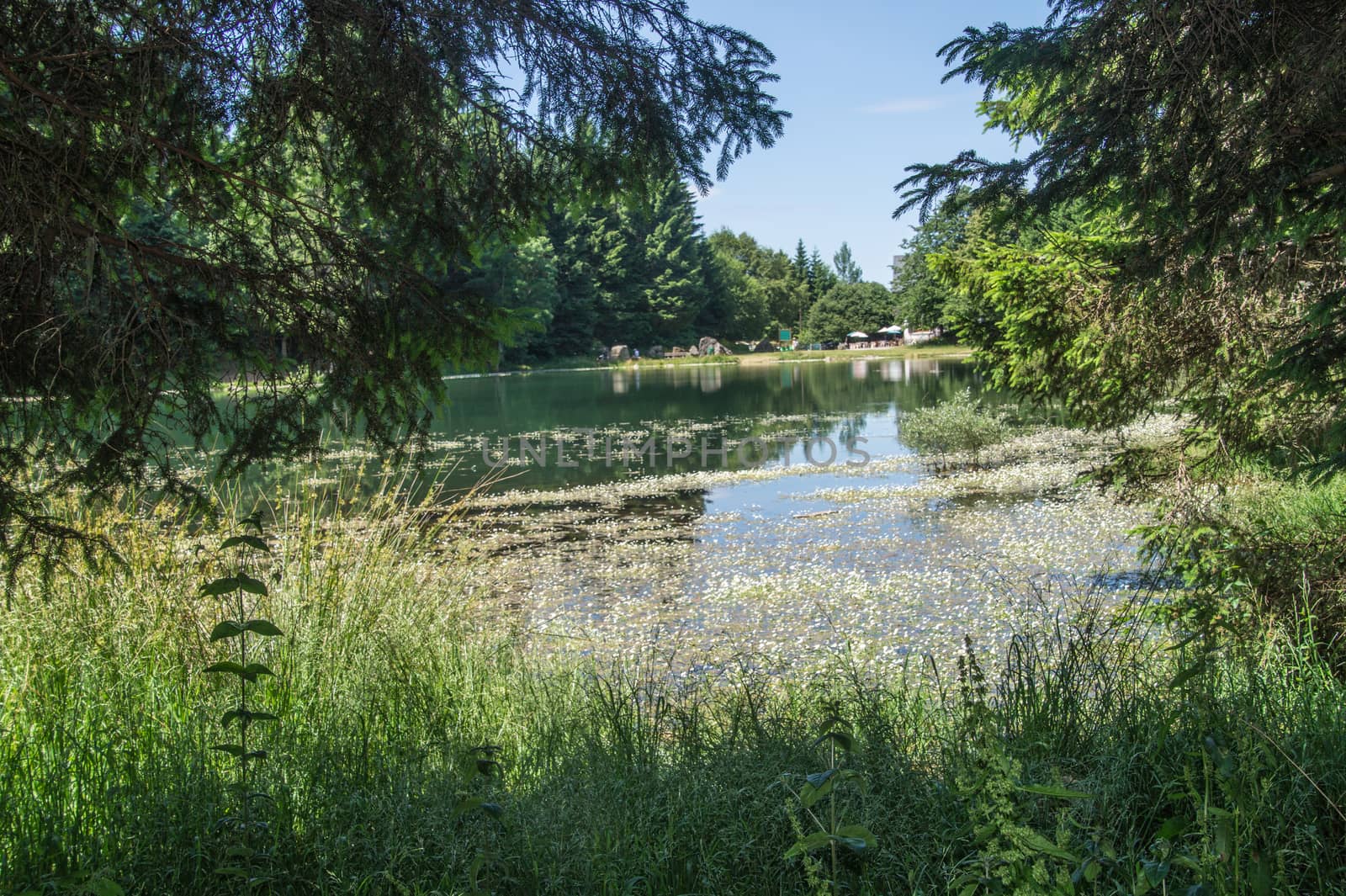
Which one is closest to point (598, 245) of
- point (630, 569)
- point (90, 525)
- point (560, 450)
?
point (560, 450)

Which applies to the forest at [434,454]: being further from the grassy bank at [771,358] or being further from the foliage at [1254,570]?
the grassy bank at [771,358]

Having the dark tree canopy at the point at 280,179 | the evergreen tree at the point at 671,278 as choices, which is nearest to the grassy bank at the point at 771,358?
the evergreen tree at the point at 671,278

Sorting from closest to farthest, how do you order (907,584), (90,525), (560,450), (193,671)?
(193,671), (90,525), (907,584), (560,450)

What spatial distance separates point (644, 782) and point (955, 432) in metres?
14.3

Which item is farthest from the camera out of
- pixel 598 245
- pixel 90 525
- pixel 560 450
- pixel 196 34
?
pixel 598 245

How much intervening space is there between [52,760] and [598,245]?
59942mm

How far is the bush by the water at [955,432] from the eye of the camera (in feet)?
53.3

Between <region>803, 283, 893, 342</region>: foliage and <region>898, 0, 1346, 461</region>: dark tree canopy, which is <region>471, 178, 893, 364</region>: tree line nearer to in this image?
<region>803, 283, 893, 342</region>: foliage

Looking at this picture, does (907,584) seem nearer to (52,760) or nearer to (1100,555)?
(1100,555)

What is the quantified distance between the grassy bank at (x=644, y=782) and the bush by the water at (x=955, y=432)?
1237cm

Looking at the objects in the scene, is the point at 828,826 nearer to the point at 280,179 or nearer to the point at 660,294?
the point at 280,179

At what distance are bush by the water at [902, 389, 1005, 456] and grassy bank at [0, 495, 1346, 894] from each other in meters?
12.4

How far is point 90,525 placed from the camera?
4.63 meters

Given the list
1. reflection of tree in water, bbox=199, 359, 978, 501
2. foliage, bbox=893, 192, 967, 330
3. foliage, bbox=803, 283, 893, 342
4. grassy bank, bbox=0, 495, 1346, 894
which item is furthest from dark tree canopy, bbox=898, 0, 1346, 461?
foliage, bbox=803, 283, 893, 342
